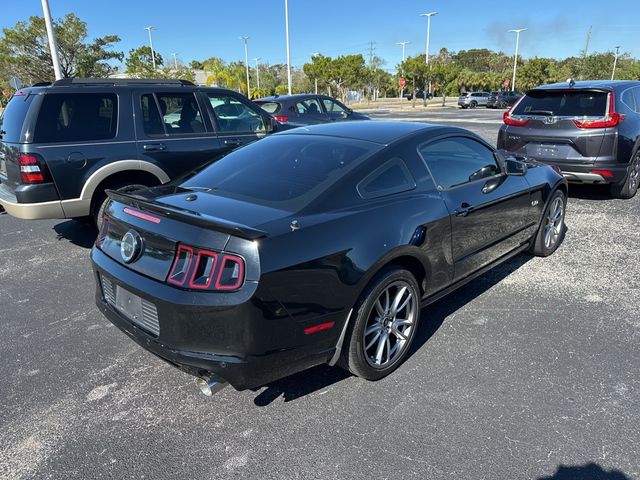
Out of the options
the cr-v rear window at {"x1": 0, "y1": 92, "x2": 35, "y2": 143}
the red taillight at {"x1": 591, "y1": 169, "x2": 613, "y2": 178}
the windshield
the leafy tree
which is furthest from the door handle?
the leafy tree

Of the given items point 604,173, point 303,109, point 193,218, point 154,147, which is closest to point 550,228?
point 604,173

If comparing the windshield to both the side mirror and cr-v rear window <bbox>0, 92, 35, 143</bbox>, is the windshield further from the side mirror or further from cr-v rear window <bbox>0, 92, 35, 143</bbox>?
cr-v rear window <bbox>0, 92, 35, 143</bbox>

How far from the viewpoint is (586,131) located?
6707 mm

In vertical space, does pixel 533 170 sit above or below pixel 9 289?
above

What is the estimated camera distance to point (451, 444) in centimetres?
250

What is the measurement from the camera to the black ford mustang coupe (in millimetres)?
2379

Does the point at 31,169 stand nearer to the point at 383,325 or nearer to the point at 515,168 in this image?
the point at 383,325

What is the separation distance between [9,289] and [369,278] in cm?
369

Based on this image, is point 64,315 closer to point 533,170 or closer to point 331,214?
point 331,214

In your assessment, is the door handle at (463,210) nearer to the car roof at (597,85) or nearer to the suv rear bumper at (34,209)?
the suv rear bumper at (34,209)

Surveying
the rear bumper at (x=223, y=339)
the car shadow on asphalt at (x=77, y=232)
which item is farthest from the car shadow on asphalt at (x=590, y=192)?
the car shadow on asphalt at (x=77, y=232)

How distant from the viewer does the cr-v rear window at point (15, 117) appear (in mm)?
5028

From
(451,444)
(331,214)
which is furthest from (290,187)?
(451,444)

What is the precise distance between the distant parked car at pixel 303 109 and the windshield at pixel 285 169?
829 centimetres
